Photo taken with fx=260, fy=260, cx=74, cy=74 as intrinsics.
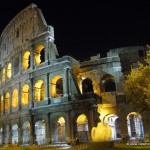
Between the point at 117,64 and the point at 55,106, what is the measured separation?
9285 mm

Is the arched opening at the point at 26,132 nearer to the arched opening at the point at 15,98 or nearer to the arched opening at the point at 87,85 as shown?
the arched opening at the point at 15,98

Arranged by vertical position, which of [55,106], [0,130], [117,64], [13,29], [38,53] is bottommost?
[0,130]

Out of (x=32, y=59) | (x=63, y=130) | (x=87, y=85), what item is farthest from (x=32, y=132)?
(x=87, y=85)

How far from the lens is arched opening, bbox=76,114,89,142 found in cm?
3094

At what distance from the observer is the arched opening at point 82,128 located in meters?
30.9

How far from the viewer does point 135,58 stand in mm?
34125

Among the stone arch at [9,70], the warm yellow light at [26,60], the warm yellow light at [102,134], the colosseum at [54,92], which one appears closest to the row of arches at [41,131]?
the colosseum at [54,92]

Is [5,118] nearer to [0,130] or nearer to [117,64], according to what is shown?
[0,130]

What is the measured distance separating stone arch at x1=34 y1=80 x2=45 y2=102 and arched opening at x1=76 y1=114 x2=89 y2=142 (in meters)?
6.60

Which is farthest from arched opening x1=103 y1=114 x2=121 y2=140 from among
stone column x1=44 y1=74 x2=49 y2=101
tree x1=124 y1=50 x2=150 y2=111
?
tree x1=124 y1=50 x2=150 y2=111

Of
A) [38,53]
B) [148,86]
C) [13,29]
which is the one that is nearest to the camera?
[148,86]

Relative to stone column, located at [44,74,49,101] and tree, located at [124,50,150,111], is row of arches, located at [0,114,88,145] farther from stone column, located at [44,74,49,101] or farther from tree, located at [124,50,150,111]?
tree, located at [124,50,150,111]

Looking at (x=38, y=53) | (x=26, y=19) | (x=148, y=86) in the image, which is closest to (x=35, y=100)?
(x=38, y=53)

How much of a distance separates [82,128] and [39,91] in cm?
813
